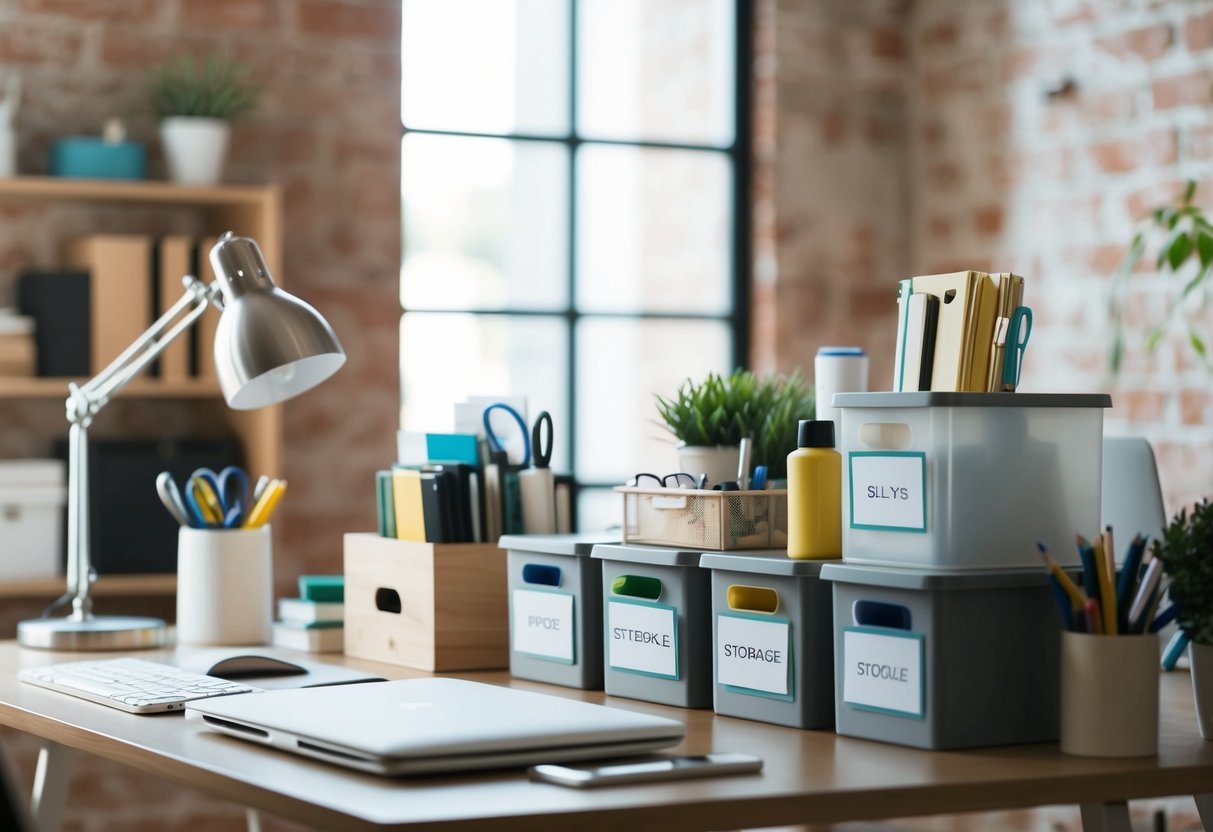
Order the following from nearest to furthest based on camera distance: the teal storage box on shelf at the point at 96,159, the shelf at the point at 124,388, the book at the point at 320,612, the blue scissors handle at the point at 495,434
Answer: the blue scissors handle at the point at 495,434, the book at the point at 320,612, the shelf at the point at 124,388, the teal storage box on shelf at the point at 96,159

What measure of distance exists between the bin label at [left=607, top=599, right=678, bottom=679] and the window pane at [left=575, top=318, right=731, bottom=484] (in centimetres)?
229

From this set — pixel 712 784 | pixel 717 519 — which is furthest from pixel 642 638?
pixel 712 784

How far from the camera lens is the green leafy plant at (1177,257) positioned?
306cm

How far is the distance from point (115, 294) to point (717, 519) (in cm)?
194

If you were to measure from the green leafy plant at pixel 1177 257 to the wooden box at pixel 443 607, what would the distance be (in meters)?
1.60

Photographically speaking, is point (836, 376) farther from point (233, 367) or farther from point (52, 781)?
point (52, 781)

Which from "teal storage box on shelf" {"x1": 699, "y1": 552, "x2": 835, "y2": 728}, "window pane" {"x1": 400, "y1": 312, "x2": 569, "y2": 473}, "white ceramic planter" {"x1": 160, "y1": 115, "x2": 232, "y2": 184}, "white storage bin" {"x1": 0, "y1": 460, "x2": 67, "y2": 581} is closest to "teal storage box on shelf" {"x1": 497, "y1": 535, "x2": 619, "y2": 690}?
"teal storage box on shelf" {"x1": 699, "y1": 552, "x2": 835, "y2": 728}

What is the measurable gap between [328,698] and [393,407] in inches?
86.6

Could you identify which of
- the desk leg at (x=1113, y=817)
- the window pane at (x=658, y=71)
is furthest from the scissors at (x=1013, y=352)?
the window pane at (x=658, y=71)

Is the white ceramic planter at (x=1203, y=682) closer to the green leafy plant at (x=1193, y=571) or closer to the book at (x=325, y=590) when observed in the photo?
the green leafy plant at (x=1193, y=571)

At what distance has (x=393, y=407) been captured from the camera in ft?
12.4

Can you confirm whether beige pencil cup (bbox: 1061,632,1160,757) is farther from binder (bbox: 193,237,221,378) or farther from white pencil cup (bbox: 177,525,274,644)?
binder (bbox: 193,237,221,378)

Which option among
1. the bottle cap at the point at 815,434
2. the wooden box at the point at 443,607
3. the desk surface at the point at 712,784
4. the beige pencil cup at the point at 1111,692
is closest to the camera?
the desk surface at the point at 712,784

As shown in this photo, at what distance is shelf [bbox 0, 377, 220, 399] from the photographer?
3254mm
